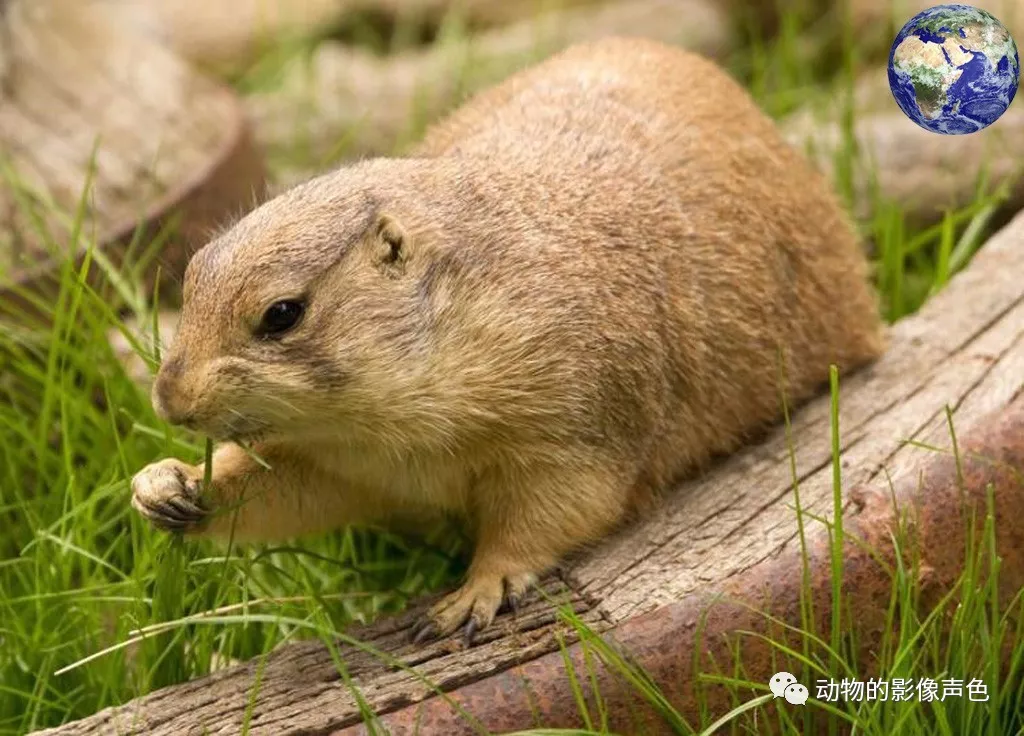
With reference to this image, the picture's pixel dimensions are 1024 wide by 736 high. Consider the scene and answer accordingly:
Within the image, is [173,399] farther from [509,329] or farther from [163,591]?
[509,329]

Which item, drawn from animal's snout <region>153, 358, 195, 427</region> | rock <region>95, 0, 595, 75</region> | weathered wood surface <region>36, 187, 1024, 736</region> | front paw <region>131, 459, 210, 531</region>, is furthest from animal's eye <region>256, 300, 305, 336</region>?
rock <region>95, 0, 595, 75</region>

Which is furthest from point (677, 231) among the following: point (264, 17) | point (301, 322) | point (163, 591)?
point (264, 17)

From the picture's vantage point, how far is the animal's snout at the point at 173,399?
11.4 feet

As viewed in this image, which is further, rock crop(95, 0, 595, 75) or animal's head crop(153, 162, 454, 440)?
rock crop(95, 0, 595, 75)

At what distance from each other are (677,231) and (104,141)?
3150 mm

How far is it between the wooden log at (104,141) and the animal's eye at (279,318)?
2137 millimetres

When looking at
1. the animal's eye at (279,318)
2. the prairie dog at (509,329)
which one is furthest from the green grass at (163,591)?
the animal's eye at (279,318)

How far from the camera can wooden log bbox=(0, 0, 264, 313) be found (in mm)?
5961

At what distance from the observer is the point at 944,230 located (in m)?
5.66

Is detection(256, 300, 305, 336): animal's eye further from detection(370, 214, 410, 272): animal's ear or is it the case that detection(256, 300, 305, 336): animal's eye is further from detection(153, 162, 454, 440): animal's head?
detection(370, 214, 410, 272): animal's ear

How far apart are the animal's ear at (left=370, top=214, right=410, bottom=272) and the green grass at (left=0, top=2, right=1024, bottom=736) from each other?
894 mm

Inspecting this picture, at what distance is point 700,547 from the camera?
13.2 ft

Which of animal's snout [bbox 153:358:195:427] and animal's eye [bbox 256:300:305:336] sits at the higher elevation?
animal's eye [bbox 256:300:305:336]

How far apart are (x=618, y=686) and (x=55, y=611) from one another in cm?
174
